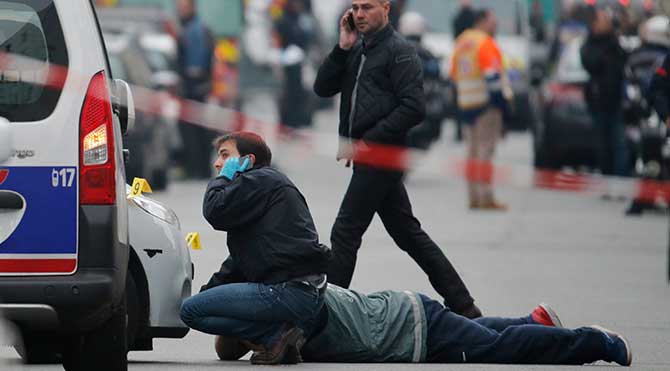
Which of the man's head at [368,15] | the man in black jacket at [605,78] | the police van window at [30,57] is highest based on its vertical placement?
the police van window at [30,57]

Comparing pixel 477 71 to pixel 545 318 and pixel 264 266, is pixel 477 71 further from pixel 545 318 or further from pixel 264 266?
pixel 264 266

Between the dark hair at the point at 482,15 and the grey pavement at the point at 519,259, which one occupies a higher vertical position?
the dark hair at the point at 482,15

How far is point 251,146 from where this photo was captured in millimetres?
8836

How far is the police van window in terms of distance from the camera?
288 inches


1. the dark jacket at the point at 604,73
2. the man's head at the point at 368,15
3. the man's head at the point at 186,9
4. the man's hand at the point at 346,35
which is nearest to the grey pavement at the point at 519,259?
the dark jacket at the point at 604,73

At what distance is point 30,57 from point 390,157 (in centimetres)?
376

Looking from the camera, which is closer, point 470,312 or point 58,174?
point 58,174

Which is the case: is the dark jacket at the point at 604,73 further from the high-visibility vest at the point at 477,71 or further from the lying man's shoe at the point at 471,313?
the lying man's shoe at the point at 471,313

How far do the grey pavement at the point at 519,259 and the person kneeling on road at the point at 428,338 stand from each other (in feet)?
0.25

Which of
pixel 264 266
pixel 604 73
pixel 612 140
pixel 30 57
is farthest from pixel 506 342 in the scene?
pixel 612 140

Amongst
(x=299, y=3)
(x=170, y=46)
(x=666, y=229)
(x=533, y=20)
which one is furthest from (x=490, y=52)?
(x=533, y=20)

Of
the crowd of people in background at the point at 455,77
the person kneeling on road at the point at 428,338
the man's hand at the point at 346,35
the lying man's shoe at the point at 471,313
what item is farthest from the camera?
the crowd of people in background at the point at 455,77

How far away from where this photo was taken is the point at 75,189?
7.33m

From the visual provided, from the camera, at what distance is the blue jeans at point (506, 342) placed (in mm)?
8844
